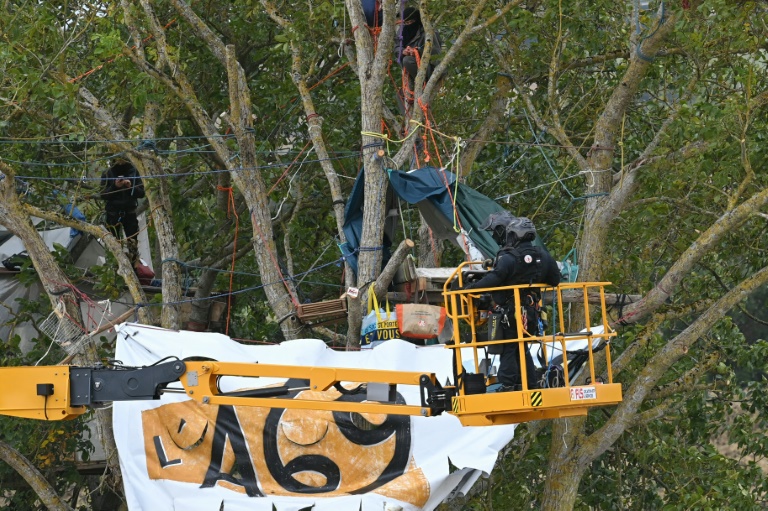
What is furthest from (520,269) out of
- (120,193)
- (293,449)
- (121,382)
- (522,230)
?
(120,193)

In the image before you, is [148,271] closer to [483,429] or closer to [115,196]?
[115,196]

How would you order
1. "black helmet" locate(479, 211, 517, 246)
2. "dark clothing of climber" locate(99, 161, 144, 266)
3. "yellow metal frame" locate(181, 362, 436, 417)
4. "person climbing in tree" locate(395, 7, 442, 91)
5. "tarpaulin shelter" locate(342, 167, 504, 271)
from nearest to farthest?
"yellow metal frame" locate(181, 362, 436, 417)
"black helmet" locate(479, 211, 517, 246)
"tarpaulin shelter" locate(342, 167, 504, 271)
"person climbing in tree" locate(395, 7, 442, 91)
"dark clothing of climber" locate(99, 161, 144, 266)

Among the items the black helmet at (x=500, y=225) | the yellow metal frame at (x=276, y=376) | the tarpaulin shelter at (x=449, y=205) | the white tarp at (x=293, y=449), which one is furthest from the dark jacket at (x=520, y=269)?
the tarpaulin shelter at (x=449, y=205)

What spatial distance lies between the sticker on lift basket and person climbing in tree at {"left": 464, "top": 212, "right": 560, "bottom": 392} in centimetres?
33

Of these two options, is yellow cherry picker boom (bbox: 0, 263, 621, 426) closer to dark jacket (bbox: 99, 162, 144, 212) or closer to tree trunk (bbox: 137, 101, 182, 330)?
tree trunk (bbox: 137, 101, 182, 330)

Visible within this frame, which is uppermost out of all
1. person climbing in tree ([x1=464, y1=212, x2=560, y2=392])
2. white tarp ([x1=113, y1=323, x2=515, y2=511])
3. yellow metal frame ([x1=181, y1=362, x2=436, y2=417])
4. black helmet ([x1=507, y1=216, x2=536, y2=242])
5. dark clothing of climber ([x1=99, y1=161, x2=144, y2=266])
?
dark clothing of climber ([x1=99, y1=161, x2=144, y2=266])

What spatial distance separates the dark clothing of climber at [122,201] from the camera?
16.3 meters

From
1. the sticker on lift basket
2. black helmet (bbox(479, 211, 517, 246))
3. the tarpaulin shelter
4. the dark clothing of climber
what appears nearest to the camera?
the sticker on lift basket

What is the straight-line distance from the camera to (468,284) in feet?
33.1

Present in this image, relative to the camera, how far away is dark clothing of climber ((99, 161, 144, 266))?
16281 millimetres

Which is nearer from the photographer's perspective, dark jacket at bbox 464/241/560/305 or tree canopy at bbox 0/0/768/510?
dark jacket at bbox 464/241/560/305

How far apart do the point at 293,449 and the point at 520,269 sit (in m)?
3.64

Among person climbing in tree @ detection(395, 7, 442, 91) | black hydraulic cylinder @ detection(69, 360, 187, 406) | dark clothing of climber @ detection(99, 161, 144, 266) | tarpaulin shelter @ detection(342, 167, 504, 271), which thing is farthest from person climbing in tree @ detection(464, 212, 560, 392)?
dark clothing of climber @ detection(99, 161, 144, 266)

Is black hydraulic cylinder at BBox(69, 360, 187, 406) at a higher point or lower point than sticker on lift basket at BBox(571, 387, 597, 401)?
→ higher
